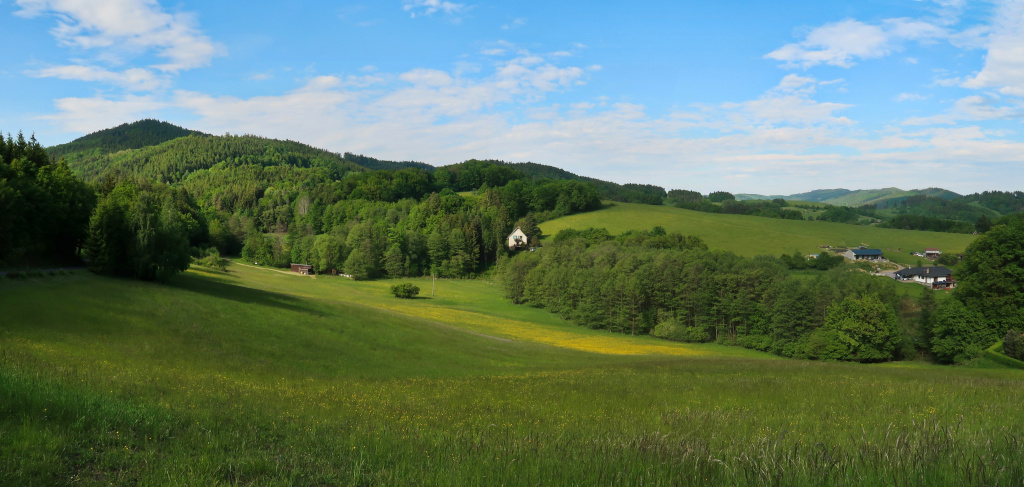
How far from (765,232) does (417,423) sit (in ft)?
431

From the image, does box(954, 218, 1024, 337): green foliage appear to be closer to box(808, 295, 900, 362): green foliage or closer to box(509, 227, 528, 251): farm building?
box(808, 295, 900, 362): green foliage

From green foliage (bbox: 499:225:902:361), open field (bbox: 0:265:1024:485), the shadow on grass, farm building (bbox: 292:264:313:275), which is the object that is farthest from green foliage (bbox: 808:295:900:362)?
farm building (bbox: 292:264:313:275)

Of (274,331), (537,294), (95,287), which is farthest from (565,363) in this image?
(537,294)

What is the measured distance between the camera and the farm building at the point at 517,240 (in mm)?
138250

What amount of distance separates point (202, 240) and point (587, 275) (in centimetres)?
9749

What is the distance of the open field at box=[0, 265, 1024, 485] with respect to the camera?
5215mm

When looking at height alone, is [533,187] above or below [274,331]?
above

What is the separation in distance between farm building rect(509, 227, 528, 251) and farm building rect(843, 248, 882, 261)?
74340 millimetres

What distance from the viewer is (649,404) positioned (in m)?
14.1

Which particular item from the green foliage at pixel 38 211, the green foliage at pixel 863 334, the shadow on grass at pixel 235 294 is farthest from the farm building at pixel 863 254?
the green foliage at pixel 38 211

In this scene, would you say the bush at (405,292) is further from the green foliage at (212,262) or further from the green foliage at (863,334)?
the green foliage at (863,334)

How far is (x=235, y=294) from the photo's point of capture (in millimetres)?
45906

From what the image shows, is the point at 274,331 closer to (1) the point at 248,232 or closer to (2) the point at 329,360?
(2) the point at 329,360

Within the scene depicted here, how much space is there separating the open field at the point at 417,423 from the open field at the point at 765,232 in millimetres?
99905
